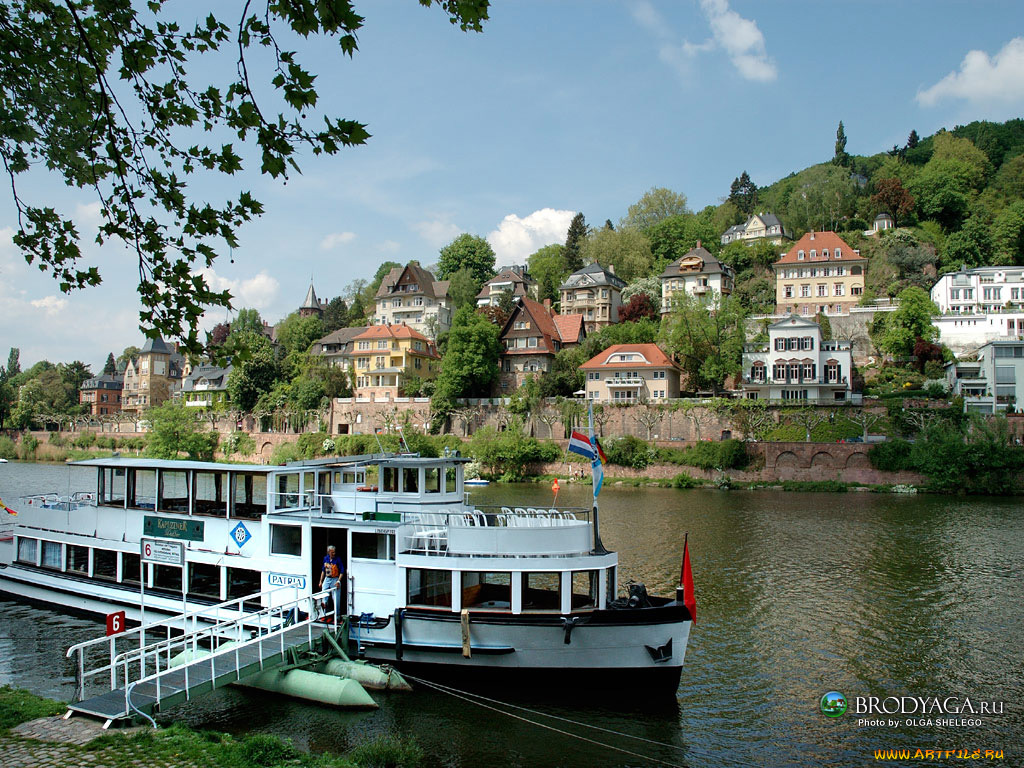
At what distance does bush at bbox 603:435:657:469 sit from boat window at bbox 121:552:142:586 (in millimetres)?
49287

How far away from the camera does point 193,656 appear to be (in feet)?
53.1

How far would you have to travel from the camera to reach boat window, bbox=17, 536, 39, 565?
26047mm

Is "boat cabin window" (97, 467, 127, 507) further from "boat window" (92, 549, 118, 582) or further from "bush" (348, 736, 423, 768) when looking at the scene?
"bush" (348, 736, 423, 768)

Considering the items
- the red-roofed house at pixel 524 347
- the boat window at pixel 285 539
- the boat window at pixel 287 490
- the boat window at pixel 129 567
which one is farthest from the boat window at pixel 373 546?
the red-roofed house at pixel 524 347

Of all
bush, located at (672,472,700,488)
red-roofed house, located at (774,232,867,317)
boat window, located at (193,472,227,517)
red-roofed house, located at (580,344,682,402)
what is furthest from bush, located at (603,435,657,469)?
boat window, located at (193,472,227,517)

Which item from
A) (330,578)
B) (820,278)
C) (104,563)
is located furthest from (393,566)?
(820,278)

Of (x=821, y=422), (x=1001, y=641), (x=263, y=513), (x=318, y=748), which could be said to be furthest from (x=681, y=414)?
(x=318, y=748)

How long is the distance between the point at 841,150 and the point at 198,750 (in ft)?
551

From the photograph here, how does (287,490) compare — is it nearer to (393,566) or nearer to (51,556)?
(393,566)

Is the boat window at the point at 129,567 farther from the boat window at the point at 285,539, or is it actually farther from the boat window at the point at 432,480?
the boat window at the point at 432,480

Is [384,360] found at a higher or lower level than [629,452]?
higher

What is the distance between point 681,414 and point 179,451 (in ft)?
188

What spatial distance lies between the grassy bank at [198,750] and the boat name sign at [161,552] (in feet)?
25.9

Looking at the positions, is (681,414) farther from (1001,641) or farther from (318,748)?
(318,748)
